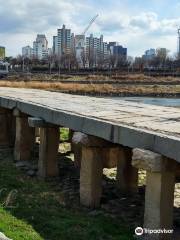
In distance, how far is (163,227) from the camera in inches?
270

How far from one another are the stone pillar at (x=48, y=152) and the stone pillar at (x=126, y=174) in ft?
5.06

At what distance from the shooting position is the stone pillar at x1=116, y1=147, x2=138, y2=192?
33.1 feet

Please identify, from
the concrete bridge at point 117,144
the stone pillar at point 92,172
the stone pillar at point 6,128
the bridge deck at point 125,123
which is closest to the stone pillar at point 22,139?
the concrete bridge at point 117,144

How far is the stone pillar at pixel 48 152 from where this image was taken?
36.0 feet

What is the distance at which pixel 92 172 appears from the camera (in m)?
8.72

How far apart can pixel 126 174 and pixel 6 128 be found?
574 centimetres

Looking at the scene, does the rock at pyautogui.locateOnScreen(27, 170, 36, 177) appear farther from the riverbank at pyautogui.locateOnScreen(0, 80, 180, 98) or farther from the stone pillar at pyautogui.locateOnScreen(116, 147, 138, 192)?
the riverbank at pyautogui.locateOnScreen(0, 80, 180, 98)

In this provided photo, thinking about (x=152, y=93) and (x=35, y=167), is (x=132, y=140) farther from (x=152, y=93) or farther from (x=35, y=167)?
(x=152, y=93)

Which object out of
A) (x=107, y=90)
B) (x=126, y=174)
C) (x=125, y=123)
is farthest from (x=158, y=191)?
(x=107, y=90)

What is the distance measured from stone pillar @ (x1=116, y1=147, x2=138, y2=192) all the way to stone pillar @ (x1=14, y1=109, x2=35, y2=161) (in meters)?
3.37

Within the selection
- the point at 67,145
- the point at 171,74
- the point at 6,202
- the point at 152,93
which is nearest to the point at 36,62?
the point at 171,74

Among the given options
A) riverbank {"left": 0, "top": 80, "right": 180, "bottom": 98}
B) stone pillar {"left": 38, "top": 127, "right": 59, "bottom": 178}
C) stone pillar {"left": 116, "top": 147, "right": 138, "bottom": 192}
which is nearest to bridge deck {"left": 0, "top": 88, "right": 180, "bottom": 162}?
stone pillar {"left": 38, "top": 127, "right": 59, "bottom": 178}

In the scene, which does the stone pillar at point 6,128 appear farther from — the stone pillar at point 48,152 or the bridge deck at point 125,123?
the stone pillar at point 48,152

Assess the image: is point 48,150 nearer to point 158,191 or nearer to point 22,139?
point 22,139
